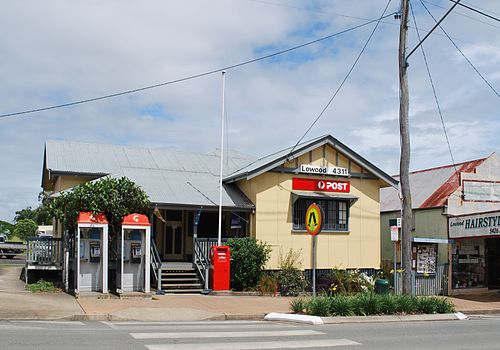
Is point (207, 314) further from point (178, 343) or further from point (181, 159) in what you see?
point (181, 159)

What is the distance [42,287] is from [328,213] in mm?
11265

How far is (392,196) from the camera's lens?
30500 millimetres

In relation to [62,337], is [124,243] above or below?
above

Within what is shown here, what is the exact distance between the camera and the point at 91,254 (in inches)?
748

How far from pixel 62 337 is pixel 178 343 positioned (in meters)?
2.07

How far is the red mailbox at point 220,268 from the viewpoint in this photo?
20.9 m

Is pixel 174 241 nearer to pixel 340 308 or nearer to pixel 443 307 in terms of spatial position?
pixel 340 308

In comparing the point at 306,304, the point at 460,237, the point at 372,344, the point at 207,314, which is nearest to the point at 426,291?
the point at 460,237

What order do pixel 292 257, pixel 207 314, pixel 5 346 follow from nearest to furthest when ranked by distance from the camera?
pixel 5 346
pixel 207 314
pixel 292 257

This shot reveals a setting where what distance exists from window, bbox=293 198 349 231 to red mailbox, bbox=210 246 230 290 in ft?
12.6

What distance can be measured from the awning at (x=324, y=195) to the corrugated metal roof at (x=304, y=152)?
1.41 meters

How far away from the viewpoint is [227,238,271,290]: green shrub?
70.5 ft

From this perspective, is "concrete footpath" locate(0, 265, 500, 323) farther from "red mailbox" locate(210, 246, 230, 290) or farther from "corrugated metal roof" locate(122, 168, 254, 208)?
"corrugated metal roof" locate(122, 168, 254, 208)

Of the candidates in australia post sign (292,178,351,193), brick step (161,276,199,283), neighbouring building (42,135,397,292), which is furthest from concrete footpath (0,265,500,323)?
australia post sign (292,178,351,193)
